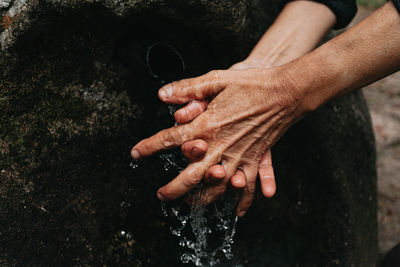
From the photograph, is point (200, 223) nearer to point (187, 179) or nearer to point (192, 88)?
point (187, 179)

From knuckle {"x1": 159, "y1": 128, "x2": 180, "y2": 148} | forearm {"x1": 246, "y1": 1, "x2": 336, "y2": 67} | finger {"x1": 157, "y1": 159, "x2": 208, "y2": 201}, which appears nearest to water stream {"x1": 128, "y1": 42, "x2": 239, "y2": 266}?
finger {"x1": 157, "y1": 159, "x2": 208, "y2": 201}

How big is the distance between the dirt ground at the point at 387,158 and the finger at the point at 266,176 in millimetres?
1822

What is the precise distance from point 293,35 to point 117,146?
1061mm

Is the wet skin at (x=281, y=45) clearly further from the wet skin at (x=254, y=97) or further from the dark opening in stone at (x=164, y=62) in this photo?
the dark opening in stone at (x=164, y=62)

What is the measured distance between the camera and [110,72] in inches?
56.5

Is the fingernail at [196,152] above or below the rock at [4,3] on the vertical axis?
below

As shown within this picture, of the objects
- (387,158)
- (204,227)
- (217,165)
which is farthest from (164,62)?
(387,158)

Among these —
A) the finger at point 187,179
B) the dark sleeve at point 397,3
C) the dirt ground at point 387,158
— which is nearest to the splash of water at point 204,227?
the finger at point 187,179

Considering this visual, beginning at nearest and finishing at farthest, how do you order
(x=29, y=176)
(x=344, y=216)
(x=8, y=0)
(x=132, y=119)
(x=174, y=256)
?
(x=8, y=0), (x=29, y=176), (x=132, y=119), (x=174, y=256), (x=344, y=216)

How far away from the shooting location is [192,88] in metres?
1.36

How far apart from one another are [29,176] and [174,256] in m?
0.87

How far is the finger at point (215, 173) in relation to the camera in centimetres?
134

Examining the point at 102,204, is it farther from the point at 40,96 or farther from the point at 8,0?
the point at 8,0

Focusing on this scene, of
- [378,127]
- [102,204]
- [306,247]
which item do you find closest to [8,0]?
[102,204]
